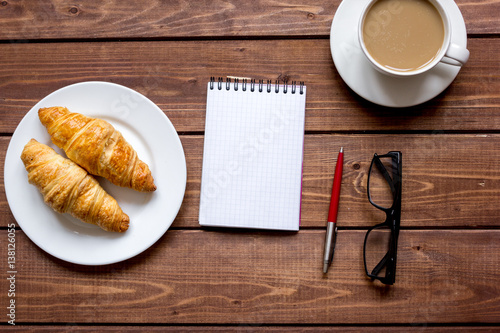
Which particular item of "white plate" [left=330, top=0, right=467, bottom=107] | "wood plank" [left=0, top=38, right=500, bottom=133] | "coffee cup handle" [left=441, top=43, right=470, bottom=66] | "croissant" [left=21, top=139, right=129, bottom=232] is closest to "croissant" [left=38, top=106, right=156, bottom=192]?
"croissant" [left=21, top=139, right=129, bottom=232]

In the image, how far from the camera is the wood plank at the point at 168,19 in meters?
0.94

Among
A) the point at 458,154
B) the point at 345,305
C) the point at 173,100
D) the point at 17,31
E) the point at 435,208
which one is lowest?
the point at 345,305

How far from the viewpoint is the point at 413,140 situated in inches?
36.6

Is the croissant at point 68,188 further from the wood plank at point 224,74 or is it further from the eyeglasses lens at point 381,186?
the eyeglasses lens at point 381,186

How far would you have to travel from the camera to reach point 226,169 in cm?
92

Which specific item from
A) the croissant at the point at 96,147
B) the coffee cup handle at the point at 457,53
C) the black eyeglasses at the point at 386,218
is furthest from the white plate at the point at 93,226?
the coffee cup handle at the point at 457,53

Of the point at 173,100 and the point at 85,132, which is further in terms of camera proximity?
the point at 173,100

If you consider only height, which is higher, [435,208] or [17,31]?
[17,31]

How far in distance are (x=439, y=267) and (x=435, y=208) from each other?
140mm

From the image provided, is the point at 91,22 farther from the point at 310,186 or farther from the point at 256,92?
the point at 310,186

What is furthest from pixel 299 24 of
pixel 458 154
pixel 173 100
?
pixel 458 154

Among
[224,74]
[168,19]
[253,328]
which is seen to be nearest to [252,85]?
[224,74]

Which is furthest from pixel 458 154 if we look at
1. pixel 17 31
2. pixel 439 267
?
pixel 17 31

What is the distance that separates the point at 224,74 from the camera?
939 mm
